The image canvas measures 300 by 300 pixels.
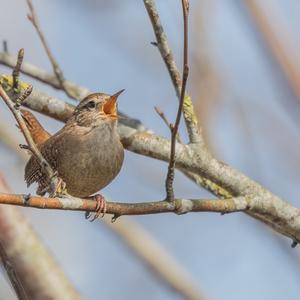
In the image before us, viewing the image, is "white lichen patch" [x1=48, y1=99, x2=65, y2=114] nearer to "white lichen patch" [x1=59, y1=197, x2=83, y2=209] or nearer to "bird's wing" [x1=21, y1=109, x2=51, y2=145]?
"bird's wing" [x1=21, y1=109, x2=51, y2=145]

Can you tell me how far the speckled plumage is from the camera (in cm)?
341

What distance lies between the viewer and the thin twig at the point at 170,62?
3.08 meters

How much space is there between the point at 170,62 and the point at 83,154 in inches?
26.0

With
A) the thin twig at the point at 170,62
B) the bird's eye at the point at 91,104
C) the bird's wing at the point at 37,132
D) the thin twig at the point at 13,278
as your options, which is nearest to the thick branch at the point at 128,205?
the thin twig at the point at 13,278

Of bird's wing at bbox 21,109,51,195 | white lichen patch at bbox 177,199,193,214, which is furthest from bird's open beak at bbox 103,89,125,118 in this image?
white lichen patch at bbox 177,199,193,214

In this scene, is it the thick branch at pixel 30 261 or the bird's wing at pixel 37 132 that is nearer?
the thick branch at pixel 30 261

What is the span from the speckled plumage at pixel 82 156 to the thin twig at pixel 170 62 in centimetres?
41

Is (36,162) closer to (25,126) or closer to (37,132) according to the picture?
(37,132)

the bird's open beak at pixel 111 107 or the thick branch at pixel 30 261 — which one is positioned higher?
the bird's open beak at pixel 111 107

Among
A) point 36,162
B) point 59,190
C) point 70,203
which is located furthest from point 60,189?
point 36,162

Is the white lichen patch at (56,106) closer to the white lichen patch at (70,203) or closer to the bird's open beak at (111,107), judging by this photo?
the bird's open beak at (111,107)

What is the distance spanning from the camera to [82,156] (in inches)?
136

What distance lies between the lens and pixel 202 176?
327 centimetres

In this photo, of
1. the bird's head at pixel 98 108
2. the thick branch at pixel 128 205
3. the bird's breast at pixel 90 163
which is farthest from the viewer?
the bird's head at pixel 98 108
